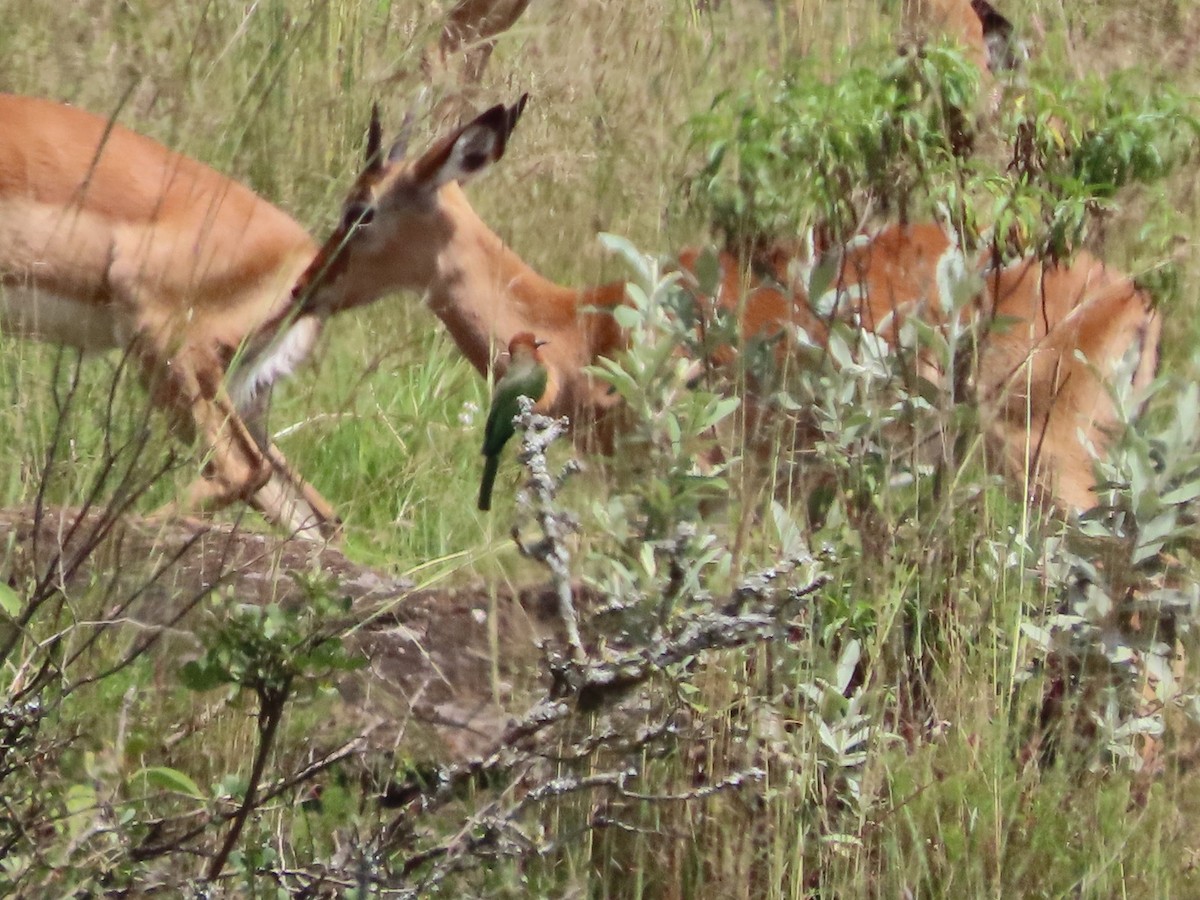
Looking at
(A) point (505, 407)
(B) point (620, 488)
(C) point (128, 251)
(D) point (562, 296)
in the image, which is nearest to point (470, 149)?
(D) point (562, 296)

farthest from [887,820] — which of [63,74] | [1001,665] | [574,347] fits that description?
[574,347]

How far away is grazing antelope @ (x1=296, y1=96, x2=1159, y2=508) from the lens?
4.16 meters

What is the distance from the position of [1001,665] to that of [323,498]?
1978mm

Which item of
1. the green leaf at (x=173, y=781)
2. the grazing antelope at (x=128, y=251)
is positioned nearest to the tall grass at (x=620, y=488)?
the green leaf at (x=173, y=781)

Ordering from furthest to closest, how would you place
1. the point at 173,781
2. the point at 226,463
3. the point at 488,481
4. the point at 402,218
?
the point at 402,218 → the point at 226,463 → the point at 488,481 → the point at 173,781

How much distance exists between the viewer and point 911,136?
2576 millimetres

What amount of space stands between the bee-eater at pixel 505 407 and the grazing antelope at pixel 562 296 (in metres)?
0.66

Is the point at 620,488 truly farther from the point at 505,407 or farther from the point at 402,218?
the point at 402,218

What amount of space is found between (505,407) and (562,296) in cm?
184

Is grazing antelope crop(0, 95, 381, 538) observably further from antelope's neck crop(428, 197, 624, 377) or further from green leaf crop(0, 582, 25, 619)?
green leaf crop(0, 582, 25, 619)

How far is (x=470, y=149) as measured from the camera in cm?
469

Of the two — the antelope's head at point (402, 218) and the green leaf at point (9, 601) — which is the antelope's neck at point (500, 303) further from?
the green leaf at point (9, 601)

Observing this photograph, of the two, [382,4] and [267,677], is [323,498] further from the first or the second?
[382,4]

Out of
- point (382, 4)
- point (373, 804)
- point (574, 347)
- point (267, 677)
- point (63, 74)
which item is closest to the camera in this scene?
point (267, 677)
